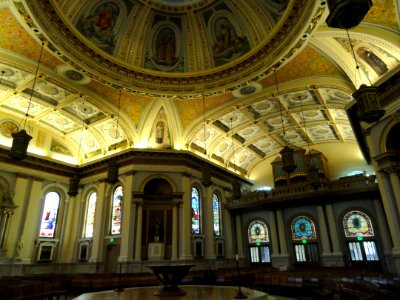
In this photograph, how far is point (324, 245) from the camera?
625 inches

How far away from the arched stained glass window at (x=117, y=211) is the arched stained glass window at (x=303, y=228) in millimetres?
10644

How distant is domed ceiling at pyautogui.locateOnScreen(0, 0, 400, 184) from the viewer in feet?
32.4

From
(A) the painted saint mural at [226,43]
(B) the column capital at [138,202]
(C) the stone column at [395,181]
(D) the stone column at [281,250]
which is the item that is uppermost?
(A) the painted saint mural at [226,43]

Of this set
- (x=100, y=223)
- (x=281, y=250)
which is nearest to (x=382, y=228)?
(x=281, y=250)

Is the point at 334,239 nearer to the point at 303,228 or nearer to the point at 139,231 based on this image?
the point at 303,228

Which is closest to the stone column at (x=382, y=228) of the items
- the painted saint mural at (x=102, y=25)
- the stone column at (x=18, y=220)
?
the painted saint mural at (x=102, y=25)

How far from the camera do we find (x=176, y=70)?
1388 cm

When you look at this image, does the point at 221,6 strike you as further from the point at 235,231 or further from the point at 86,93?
the point at 235,231

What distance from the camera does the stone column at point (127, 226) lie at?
44.7 ft

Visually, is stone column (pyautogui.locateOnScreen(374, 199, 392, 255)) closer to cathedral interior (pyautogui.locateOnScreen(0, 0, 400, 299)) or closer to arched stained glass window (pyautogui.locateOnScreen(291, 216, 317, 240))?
cathedral interior (pyautogui.locateOnScreen(0, 0, 400, 299))

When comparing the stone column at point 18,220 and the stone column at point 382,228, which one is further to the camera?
the stone column at point 382,228

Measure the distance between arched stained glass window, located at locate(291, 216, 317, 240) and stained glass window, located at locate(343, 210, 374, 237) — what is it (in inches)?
72.7

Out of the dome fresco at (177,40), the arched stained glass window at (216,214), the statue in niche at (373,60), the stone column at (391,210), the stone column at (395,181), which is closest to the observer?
the stone column at (391,210)

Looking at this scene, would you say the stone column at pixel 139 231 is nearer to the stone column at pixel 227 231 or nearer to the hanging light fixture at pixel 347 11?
the stone column at pixel 227 231
